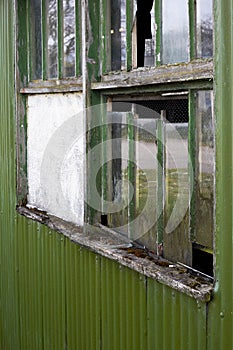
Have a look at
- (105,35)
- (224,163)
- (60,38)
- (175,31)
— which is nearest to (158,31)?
(175,31)

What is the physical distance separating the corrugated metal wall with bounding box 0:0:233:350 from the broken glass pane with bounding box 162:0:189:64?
563 millimetres

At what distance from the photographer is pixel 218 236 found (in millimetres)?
2883

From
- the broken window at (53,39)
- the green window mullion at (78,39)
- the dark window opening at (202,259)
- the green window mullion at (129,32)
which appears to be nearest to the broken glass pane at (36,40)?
the broken window at (53,39)

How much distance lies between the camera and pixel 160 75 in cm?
351

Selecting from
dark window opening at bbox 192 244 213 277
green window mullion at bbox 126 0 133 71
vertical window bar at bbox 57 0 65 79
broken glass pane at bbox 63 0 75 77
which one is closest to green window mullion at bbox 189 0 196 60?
green window mullion at bbox 126 0 133 71

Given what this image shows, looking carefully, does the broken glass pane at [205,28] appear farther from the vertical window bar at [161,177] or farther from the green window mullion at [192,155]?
the vertical window bar at [161,177]

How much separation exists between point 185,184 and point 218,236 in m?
0.59

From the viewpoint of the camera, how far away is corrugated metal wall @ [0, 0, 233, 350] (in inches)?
111

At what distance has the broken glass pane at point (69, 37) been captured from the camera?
4699 millimetres

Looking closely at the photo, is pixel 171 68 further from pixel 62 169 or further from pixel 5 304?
pixel 5 304

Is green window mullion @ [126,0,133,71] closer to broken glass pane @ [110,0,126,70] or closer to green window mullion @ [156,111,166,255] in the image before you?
broken glass pane @ [110,0,126,70]

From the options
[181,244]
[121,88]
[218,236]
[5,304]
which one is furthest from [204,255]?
[5,304]

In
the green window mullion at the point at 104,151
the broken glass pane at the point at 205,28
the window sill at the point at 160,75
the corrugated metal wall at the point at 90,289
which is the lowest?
the corrugated metal wall at the point at 90,289

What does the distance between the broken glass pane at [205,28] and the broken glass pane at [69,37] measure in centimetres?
156
